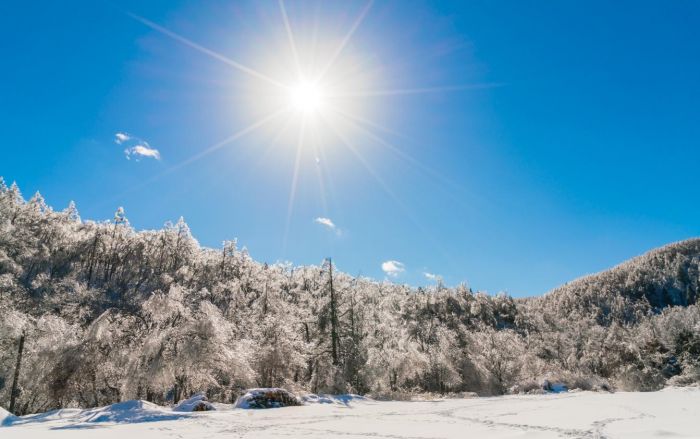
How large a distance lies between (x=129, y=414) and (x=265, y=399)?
18.7 ft

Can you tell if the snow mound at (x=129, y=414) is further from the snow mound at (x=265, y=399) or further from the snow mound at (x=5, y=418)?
the snow mound at (x=265, y=399)

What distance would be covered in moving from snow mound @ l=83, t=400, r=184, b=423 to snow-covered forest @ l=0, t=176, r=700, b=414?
6569 millimetres

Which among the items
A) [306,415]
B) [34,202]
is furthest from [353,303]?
[34,202]

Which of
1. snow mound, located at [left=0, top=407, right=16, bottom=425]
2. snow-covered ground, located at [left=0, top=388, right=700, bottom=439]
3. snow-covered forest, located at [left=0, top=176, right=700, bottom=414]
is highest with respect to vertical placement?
snow-covered forest, located at [left=0, top=176, right=700, bottom=414]

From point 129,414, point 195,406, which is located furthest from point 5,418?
point 195,406

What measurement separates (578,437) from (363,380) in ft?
103

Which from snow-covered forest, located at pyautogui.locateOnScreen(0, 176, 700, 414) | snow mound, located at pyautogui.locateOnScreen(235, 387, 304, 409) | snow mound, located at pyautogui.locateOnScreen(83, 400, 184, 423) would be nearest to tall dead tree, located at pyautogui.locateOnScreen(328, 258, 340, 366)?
snow-covered forest, located at pyautogui.locateOnScreen(0, 176, 700, 414)

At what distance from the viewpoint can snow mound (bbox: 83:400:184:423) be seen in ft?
43.4

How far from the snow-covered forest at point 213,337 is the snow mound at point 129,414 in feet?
21.6

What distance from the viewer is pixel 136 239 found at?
8344 centimetres

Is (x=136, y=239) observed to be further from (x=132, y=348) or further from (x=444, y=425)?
(x=444, y=425)

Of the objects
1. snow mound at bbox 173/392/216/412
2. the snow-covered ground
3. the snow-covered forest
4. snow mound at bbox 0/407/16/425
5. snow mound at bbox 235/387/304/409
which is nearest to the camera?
the snow-covered ground

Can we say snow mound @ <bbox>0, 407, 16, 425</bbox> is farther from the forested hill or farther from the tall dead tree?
the forested hill

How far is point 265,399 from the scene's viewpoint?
17516mm
